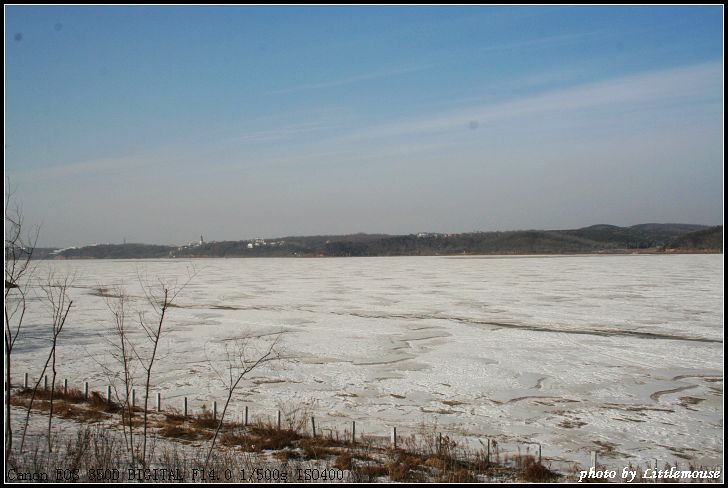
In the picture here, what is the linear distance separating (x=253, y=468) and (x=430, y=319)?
811cm

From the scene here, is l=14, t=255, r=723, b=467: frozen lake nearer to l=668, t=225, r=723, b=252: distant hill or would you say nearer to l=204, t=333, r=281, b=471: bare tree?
l=204, t=333, r=281, b=471: bare tree

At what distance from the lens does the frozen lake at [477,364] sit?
5.98m

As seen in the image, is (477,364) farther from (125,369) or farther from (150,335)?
(150,335)

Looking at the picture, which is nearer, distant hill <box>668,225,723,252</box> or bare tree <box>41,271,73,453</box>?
bare tree <box>41,271,73,453</box>

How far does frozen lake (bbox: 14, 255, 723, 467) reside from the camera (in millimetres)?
5980

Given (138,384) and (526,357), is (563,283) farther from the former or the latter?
(138,384)

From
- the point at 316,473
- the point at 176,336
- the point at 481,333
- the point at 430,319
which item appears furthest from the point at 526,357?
the point at 176,336

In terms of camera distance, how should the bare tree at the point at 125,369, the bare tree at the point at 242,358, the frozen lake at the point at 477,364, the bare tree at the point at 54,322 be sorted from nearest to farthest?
the bare tree at the point at 54,322 → the bare tree at the point at 125,369 → the frozen lake at the point at 477,364 → the bare tree at the point at 242,358

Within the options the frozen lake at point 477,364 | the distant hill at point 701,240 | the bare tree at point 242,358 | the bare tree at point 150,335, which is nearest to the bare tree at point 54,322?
the frozen lake at point 477,364

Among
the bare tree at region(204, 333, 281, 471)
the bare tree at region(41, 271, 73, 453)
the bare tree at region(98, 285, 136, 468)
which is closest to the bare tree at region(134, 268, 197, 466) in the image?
the bare tree at region(98, 285, 136, 468)

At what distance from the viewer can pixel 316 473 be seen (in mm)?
4898

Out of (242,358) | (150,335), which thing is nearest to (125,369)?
(242,358)

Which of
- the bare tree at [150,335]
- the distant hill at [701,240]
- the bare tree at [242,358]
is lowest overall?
the bare tree at [242,358]

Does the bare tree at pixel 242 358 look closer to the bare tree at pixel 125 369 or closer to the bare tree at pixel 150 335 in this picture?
the bare tree at pixel 150 335
